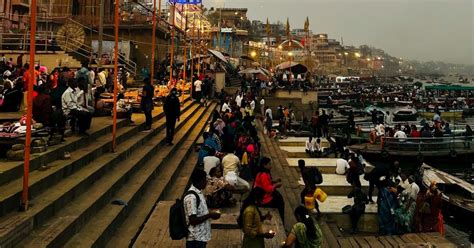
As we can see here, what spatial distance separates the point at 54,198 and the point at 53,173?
0.68 metres

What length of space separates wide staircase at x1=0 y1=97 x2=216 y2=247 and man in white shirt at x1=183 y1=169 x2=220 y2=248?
133 cm

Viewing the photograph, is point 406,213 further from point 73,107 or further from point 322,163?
point 73,107

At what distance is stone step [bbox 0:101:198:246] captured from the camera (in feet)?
15.0

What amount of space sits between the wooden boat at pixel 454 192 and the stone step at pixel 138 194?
28.9 ft

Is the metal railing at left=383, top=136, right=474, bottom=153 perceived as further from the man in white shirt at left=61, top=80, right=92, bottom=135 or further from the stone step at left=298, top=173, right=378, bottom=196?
the man in white shirt at left=61, top=80, right=92, bottom=135

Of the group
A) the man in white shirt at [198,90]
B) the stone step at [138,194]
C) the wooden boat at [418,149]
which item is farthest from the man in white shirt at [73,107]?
the wooden boat at [418,149]

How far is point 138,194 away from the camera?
7422 millimetres

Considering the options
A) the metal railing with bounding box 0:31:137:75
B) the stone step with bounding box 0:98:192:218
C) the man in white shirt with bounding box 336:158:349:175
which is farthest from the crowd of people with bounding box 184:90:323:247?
the metal railing with bounding box 0:31:137:75

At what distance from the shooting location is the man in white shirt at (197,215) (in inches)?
183

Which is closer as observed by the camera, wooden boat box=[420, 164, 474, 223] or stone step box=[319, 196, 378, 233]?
stone step box=[319, 196, 378, 233]

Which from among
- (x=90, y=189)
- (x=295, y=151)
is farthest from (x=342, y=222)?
(x=295, y=151)

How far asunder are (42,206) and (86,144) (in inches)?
135

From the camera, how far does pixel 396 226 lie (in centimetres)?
1009

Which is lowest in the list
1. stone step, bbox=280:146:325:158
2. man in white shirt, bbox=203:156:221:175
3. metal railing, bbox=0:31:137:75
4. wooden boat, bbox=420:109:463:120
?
stone step, bbox=280:146:325:158
